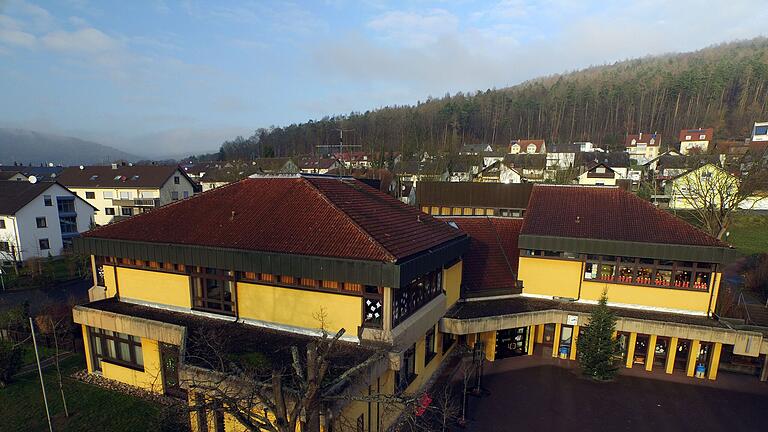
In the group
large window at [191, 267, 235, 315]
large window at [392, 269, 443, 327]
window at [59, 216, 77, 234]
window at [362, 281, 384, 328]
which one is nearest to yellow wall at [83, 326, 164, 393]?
large window at [191, 267, 235, 315]

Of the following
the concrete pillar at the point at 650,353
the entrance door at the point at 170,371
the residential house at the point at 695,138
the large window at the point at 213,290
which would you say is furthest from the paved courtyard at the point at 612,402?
the residential house at the point at 695,138

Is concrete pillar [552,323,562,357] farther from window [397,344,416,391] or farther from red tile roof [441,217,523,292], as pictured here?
window [397,344,416,391]

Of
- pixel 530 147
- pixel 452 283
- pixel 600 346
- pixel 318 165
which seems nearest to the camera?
pixel 600 346

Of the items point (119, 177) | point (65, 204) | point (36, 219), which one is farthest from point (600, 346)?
point (119, 177)

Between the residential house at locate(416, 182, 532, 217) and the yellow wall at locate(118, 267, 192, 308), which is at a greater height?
the residential house at locate(416, 182, 532, 217)

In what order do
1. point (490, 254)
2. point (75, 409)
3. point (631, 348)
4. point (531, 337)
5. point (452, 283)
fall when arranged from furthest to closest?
1. point (490, 254)
2. point (531, 337)
3. point (631, 348)
4. point (452, 283)
5. point (75, 409)

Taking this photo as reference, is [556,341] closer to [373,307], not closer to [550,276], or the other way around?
[550,276]

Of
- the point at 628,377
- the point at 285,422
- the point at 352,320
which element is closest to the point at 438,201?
the point at 628,377
